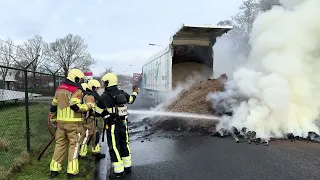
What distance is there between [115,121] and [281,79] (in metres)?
5.47

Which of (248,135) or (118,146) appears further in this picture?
(248,135)

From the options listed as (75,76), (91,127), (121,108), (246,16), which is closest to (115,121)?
(121,108)

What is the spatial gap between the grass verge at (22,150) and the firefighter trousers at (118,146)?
0.53 m

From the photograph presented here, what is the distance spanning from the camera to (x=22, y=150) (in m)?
6.71

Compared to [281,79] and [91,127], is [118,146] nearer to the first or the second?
[91,127]

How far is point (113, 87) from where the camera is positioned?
17.7 feet

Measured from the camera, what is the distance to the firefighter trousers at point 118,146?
5.30m

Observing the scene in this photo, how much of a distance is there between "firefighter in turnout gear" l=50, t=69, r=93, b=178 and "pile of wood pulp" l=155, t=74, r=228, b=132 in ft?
17.2

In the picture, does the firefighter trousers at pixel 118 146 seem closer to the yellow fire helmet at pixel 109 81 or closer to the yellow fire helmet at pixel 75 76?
the yellow fire helmet at pixel 109 81

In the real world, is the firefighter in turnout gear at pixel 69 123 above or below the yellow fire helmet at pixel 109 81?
below

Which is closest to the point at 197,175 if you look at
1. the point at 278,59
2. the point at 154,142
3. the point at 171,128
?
the point at 154,142

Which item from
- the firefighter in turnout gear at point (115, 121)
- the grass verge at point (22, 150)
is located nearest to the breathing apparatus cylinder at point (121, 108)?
the firefighter in turnout gear at point (115, 121)

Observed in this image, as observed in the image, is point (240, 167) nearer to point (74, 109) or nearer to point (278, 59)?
point (74, 109)

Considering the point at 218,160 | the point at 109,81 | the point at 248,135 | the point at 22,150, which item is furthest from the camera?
the point at 248,135
